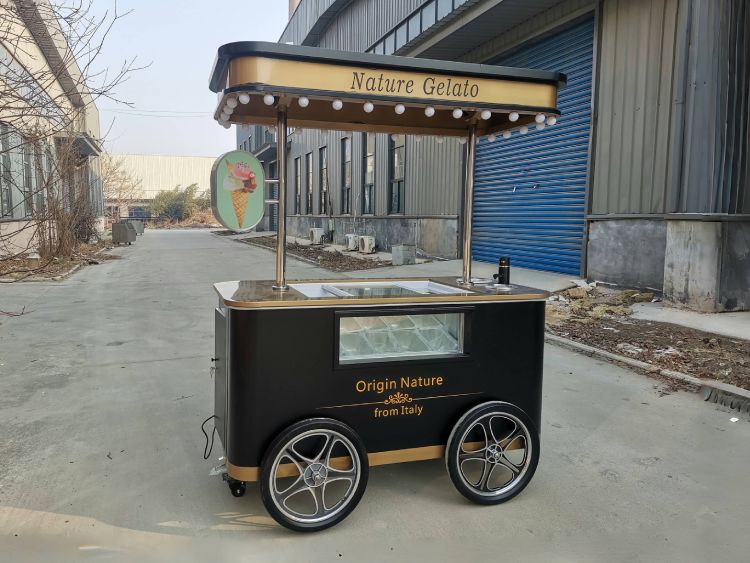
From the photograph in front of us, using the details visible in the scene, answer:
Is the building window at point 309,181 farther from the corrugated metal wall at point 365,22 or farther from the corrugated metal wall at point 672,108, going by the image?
the corrugated metal wall at point 672,108

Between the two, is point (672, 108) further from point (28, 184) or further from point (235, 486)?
point (28, 184)

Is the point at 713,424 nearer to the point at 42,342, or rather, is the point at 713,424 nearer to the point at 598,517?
the point at 598,517

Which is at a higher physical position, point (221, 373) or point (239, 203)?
point (239, 203)

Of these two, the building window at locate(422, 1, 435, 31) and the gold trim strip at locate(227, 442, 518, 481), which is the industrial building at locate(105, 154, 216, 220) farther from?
the gold trim strip at locate(227, 442, 518, 481)

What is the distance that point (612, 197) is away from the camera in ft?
35.5

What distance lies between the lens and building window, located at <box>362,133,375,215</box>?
2391 centimetres

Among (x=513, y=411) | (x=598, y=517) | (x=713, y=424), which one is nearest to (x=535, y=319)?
(x=513, y=411)

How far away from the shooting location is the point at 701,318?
835 cm

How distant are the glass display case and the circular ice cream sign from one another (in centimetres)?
91

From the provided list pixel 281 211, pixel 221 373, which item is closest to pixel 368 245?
pixel 281 211

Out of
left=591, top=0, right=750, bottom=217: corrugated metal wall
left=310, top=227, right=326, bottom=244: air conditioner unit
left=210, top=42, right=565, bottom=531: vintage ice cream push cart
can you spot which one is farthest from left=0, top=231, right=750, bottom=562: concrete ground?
left=310, top=227, right=326, bottom=244: air conditioner unit

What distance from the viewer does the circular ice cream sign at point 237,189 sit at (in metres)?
3.52

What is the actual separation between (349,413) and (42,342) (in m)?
5.75

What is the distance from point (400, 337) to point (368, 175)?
840 inches
